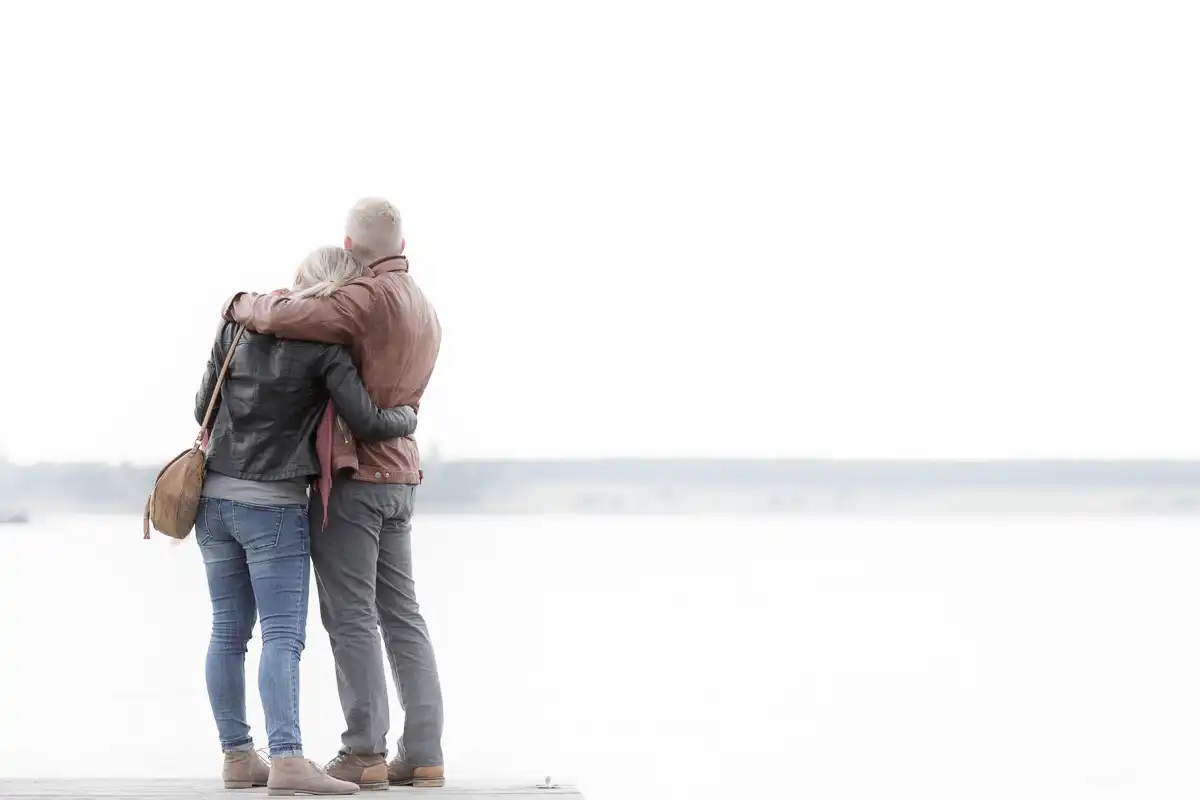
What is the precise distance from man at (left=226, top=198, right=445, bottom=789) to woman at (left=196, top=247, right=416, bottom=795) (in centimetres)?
5

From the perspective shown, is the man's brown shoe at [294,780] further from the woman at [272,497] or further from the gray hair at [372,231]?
the gray hair at [372,231]

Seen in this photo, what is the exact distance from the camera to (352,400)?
2807 millimetres

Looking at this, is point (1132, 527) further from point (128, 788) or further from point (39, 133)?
point (39, 133)

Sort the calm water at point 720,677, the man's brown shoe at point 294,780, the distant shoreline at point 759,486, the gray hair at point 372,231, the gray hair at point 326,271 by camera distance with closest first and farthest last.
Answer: the man's brown shoe at point 294,780 < the gray hair at point 326,271 < the gray hair at point 372,231 < the calm water at point 720,677 < the distant shoreline at point 759,486

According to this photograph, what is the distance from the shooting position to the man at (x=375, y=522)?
2857 mm

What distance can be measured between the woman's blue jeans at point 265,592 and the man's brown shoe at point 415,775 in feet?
1.03

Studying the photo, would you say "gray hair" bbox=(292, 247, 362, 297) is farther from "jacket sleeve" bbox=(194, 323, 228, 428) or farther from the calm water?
the calm water

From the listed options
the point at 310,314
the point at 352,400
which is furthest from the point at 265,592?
the point at 310,314

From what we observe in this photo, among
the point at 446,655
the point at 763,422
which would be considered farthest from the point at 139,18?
the point at 446,655

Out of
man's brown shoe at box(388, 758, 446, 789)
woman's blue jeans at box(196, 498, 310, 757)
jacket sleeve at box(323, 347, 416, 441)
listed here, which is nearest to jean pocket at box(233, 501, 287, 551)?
woman's blue jeans at box(196, 498, 310, 757)

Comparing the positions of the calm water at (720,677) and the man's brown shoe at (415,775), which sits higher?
the man's brown shoe at (415,775)

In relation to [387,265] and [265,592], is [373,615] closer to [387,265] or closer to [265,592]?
[265,592]

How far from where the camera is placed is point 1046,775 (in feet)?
17.1

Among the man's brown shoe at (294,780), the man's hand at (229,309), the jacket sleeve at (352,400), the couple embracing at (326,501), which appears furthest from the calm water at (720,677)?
the man's hand at (229,309)
